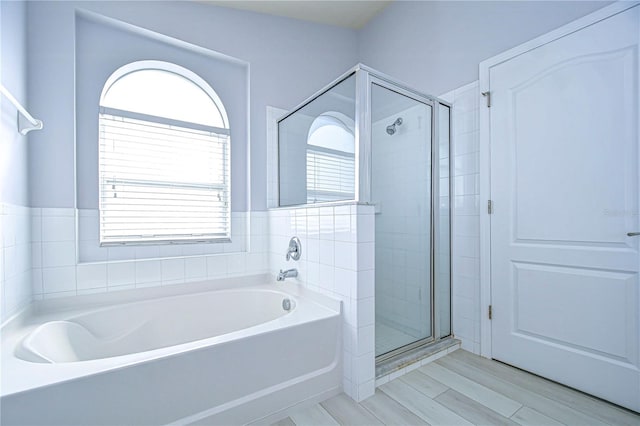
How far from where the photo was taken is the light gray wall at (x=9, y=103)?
1408 mm

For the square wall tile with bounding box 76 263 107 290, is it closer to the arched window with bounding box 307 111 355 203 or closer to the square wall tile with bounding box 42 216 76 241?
the square wall tile with bounding box 42 216 76 241

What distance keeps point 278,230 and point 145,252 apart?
3.17 feet

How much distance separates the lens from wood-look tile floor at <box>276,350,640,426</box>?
54.6 inches

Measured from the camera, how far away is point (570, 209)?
5.34ft

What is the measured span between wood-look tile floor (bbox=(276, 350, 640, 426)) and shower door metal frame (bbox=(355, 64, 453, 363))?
28cm

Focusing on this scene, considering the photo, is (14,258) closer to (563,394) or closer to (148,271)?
(148,271)

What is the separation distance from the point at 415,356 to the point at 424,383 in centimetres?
21

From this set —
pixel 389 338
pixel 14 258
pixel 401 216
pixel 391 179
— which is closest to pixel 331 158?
pixel 391 179

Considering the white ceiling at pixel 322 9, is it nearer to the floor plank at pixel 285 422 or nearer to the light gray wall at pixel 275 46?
the light gray wall at pixel 275 46

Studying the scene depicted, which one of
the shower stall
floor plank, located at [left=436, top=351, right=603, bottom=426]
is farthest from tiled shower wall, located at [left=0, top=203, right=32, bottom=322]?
floor plank, located at [left=436, top=351, right=603, bottom=426]

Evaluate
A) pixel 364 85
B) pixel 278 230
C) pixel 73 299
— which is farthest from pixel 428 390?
pixel 73 299

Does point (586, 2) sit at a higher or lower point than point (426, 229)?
higher

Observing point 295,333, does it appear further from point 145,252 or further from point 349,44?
point 349,44

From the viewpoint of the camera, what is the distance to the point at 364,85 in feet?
5.43
